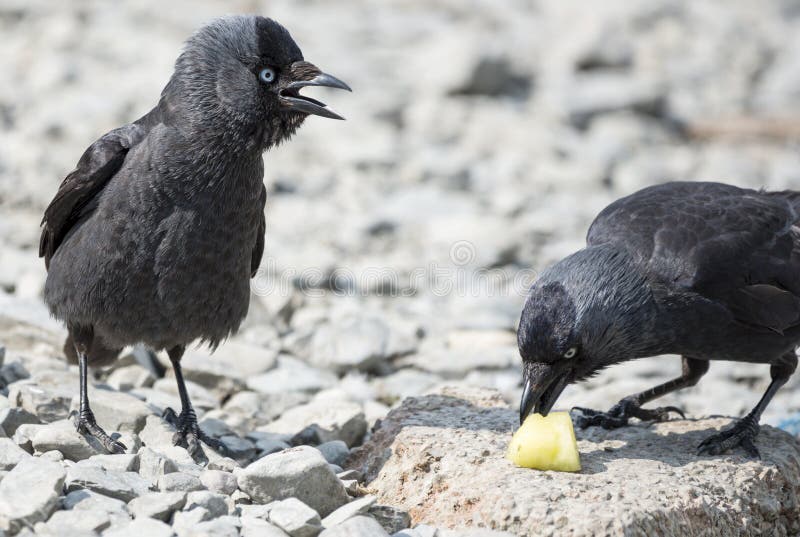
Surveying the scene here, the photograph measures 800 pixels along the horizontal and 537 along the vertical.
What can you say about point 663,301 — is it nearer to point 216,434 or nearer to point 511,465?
point 511,465

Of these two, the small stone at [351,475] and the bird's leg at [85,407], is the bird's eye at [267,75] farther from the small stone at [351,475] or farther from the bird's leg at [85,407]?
the small stone at [351,475]

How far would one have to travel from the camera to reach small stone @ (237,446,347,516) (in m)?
4.33

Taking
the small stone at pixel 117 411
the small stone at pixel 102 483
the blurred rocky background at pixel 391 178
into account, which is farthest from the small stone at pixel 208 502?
the small stone at pixel 117 411

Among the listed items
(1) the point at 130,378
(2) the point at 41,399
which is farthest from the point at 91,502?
(1) the point at 130,378

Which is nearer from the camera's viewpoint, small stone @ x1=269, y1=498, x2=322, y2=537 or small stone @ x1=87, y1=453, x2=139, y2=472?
small stone @ x1=269, y1=498, x2=322, y2=537

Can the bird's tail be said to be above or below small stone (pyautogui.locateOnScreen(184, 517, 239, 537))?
above

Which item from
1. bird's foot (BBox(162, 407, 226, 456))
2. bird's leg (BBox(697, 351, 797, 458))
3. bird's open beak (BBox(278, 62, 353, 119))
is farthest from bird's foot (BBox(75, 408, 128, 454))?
bird's leg (BBox(697, 351, 797, 458))

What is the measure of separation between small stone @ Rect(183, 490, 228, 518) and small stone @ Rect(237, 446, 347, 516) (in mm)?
215

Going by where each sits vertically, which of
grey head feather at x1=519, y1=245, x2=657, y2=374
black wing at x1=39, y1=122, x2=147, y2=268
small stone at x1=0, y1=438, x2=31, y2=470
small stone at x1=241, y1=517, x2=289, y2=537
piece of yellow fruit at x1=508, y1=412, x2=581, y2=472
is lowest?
small stone at x1=241, y1=517, x2=289, y2=537

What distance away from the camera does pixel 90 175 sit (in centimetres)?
536

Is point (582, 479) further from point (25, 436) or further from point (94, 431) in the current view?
point (25, 436)

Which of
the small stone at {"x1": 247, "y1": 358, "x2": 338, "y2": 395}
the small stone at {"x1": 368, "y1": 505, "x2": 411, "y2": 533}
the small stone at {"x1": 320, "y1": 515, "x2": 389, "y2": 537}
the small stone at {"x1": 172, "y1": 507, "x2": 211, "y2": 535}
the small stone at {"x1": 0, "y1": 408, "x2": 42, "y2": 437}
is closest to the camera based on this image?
the small stone at {"x1": 172, "y1": 507, "x2": 211, "y2": 535}

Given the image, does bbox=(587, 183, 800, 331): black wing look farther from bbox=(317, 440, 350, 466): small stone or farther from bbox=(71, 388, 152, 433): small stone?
bbox=(71, 388, 152, 433): small stone

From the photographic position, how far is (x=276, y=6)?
15031 mm
